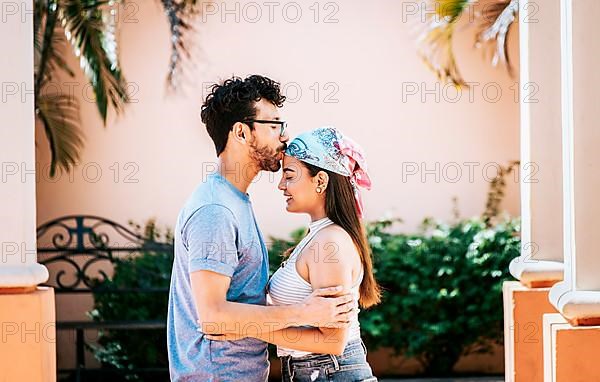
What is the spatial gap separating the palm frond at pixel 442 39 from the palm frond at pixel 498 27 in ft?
1.20

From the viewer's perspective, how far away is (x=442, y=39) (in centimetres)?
944

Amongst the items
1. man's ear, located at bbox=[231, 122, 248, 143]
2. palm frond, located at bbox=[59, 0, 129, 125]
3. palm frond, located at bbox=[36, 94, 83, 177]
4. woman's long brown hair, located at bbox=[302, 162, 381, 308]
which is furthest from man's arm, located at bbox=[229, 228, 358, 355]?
palm frond, located at bbox=[36, 94, 83, 177]

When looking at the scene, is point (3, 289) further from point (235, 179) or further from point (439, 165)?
point (439, 165)

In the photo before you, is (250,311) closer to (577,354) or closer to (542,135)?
(577,354)

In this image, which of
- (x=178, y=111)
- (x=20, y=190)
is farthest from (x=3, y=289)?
(x=178, y=111)

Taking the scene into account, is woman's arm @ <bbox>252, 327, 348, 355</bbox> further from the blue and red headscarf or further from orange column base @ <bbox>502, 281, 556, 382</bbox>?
orange column base @ <bbox>502, 281, 556, 382</bbox>

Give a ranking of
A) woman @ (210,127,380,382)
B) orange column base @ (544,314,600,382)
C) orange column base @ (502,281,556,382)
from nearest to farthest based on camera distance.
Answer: woman @ (210,127,380,382), orange column base @ (544,314,600,382), orange column base @ (502,281,556,382)

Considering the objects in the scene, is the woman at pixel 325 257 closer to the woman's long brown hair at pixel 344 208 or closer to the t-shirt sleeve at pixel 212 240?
the woman's long brown hair at pixel 344 208

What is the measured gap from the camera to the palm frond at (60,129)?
957 centimetres

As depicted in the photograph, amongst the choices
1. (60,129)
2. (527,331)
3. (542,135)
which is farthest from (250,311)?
(60,129)

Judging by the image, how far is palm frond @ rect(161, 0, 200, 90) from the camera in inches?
367

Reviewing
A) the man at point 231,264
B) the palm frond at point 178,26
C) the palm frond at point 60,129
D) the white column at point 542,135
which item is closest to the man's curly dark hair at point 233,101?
the man at point 231,264

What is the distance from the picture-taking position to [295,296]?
417 cm

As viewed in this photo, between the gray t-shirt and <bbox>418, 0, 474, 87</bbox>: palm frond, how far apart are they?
16.0 feet
